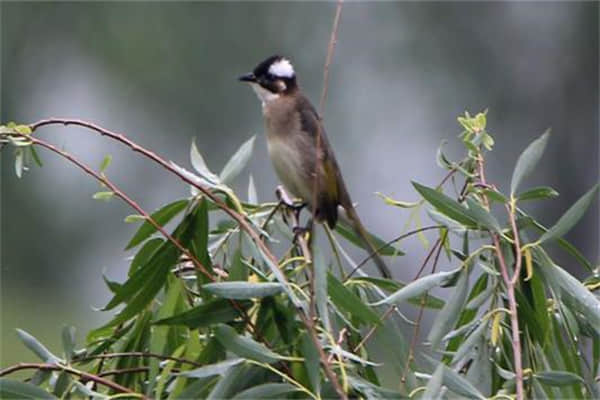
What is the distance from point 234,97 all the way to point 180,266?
832cm

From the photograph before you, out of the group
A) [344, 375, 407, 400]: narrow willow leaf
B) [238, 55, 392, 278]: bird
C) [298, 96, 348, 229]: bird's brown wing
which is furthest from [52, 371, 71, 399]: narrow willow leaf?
[238, 55, 392, 278]: bird

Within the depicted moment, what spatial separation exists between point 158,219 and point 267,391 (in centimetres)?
41

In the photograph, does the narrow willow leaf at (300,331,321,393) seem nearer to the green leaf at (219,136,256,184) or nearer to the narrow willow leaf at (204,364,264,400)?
the narrow willow leaf at (204,364,264,400)

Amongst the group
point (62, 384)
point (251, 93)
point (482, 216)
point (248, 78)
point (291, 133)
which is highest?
point (251, 93)

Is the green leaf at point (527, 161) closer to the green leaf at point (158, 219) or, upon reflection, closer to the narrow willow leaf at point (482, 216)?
the narrow willow leaf at point (482, 216)

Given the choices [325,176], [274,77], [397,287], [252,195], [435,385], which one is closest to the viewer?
[435,385]

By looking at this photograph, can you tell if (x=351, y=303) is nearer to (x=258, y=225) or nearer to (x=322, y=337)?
(x=322, y=337)

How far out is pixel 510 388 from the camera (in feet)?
5.52

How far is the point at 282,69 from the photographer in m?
3.08

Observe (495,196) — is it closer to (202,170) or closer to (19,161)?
(202,170)

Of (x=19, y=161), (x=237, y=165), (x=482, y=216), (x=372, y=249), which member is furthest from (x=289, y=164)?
(x=482, y=216)

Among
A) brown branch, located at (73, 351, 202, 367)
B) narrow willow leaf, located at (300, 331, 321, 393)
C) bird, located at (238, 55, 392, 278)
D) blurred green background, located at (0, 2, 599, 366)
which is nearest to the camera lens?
narrow willow leaf, located at (300, 331, 321, 393)

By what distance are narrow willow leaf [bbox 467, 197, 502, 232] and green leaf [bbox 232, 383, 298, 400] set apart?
1.03 ft

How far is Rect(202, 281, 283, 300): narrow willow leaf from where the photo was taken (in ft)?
5.53
